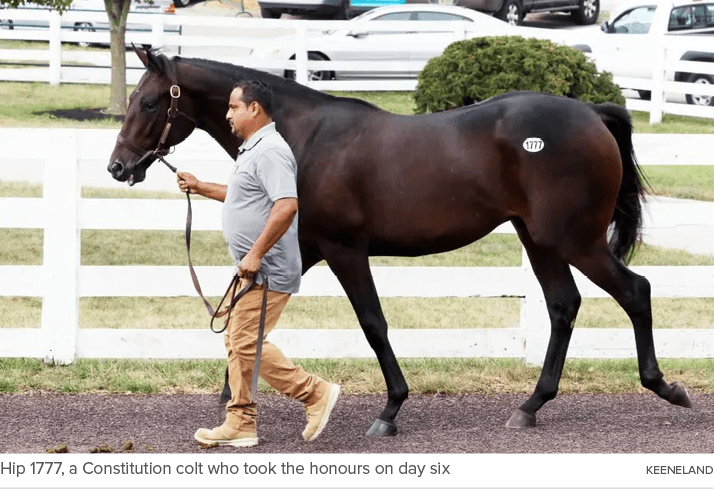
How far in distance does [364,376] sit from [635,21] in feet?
63.9

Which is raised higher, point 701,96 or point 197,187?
point 197,187

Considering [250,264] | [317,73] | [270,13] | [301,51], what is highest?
[250,264]

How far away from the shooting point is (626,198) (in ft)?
23.5

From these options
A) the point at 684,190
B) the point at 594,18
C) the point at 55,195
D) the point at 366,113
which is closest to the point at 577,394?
the point at 366,113

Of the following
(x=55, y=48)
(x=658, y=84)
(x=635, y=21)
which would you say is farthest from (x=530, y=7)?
(x=55, y=48)

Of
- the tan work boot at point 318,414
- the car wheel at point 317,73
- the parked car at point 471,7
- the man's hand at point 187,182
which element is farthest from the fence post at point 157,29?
the tan work boot at point 318,414

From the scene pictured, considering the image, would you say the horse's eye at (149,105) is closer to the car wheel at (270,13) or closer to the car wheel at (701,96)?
the car wheel at (701,96)

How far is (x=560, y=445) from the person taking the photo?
6.33 meters

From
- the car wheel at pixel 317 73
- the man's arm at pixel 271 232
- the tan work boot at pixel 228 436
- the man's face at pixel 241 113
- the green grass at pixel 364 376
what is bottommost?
the car wheel at pixel 317 73

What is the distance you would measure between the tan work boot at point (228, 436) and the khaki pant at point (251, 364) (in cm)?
3

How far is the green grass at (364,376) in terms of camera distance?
751cm

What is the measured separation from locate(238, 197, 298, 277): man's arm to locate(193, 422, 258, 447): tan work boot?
2.73 ft

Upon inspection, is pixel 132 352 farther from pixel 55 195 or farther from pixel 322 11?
pixel 322 11

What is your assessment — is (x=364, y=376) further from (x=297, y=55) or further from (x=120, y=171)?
(x=297, y=55)
